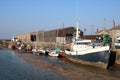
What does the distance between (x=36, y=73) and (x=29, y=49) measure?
44.0 meters

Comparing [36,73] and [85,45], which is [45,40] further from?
[36,73]

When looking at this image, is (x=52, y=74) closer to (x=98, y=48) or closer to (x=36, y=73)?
(x=36, y=73)

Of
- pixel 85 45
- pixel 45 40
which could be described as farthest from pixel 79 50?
pixel 45 40

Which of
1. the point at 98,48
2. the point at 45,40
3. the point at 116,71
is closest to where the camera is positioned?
the point at 116,71

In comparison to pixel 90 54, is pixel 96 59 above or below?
below

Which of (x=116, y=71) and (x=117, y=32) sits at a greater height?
(x=117, y=32)

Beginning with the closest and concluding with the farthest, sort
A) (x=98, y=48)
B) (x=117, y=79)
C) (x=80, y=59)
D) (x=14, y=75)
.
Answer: (x=117, y=79) → (x=14, y=75) → (x=98, y=48) → (x=80, y=59)

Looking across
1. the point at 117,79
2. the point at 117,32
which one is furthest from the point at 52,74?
the point at 117,32

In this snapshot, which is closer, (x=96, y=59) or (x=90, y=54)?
(x=96, y=59)

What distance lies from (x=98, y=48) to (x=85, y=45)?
594 cm

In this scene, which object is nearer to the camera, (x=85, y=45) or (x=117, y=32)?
(x=85, y=45)

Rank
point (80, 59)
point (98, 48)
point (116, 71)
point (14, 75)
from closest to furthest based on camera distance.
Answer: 1. point (14, 75)
2. point (116, 71)
3. point (98, 48)
4. point (80, 59)

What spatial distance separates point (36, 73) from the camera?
35.7 metres

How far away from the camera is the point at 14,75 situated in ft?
112
